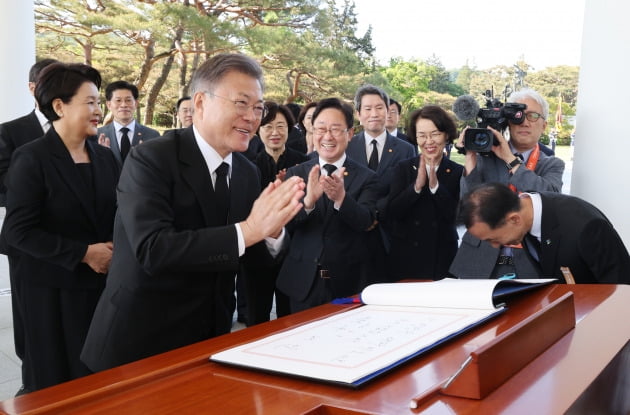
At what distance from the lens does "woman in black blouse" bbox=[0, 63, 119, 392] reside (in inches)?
90.8

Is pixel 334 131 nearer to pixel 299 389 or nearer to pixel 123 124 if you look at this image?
pixel 299 389

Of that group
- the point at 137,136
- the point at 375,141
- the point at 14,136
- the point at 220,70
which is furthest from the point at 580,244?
the point at 137,136

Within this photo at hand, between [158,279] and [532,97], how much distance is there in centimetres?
216

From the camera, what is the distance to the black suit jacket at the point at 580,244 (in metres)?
2.02

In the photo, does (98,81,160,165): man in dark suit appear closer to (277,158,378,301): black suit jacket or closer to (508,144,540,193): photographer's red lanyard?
(277,158,378,301): black suit jacket

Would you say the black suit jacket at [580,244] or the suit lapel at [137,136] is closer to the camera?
the black suit jacket at [580,244]

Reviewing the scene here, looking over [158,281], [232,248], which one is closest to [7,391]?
[158,281]

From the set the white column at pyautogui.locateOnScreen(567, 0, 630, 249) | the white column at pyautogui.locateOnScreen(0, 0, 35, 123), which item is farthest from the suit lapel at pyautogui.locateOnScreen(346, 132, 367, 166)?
the white column at pyautogui.locateOnScreen(0, 0, 35, 123)

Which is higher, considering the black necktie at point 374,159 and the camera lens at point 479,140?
the camera lens at point 479,140

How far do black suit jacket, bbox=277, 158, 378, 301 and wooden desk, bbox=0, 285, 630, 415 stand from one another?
58.2 inches

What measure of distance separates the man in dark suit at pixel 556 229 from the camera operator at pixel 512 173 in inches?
8.3

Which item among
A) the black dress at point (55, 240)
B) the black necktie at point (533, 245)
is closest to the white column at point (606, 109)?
the black necktie at point (533, 245)

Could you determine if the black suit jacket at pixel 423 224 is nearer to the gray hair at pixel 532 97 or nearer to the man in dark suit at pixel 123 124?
the gray hair at pixel 532 97

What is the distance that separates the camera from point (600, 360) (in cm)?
107
